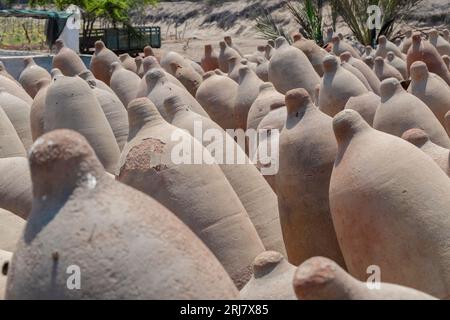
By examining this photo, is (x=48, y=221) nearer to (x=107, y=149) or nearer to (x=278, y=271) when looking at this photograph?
(x=278, y=271)

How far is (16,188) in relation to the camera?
10.7 ft

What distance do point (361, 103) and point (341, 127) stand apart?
204cm

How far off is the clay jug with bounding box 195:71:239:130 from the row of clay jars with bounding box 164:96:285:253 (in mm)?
2483

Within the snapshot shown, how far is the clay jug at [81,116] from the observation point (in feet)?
12.9

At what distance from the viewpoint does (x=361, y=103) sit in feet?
15.5

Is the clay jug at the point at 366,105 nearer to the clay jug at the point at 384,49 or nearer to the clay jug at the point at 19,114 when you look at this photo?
the clay jug at the point at 19,114

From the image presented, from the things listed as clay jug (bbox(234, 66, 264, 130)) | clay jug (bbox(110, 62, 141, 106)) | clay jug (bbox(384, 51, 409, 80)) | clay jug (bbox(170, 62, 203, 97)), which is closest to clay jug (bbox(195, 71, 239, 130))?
clay jug (bbox(234, 66, 264, 130))

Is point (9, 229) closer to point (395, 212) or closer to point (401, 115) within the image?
point (395, 212)

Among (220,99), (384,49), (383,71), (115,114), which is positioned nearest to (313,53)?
(383,71)

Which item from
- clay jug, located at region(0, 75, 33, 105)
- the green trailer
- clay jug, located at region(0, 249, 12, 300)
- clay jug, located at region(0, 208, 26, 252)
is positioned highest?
A: clay jug, located at region(0, 75, 33, 105)

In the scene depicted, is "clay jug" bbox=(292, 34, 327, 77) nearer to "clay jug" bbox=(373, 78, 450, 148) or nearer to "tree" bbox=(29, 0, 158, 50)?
"clay jug" bbox=(373, 78, 450, 148)

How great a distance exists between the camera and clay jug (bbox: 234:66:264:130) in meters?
5.55

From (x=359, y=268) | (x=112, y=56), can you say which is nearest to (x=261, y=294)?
(x=359, y=268)

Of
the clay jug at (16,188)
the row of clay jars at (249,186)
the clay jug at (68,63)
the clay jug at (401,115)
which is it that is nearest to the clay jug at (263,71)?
the clay jug at (68,63)
